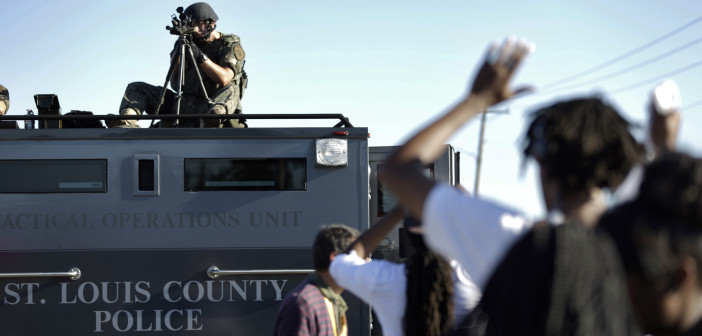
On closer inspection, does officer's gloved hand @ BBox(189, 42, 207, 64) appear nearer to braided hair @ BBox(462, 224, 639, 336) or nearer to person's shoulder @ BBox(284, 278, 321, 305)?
person's shoulder @ BBox(284, 278, 321, 305)

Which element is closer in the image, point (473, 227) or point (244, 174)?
point (473, 227)

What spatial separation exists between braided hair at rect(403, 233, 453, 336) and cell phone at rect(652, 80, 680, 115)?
882mm

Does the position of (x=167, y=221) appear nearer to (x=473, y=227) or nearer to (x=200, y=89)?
(x=200, y=89)

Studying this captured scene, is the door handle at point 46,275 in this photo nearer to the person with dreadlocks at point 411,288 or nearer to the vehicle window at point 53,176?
the vehicle window at point 53,176

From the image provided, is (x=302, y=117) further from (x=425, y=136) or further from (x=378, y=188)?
(x=425, y=136)

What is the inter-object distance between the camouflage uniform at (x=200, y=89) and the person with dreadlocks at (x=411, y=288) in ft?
13.5

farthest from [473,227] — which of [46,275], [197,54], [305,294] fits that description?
[197,54]

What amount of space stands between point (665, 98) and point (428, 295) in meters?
0.95

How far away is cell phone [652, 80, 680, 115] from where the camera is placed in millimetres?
1917

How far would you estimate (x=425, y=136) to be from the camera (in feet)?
5.65

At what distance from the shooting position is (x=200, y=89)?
672 centimetres

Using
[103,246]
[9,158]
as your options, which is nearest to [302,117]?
[103,246]

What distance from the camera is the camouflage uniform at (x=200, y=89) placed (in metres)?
6.57

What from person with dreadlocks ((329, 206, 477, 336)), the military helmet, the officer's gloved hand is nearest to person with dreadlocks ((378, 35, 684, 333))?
person with dreadlocks ((329, 206, 477, 336))
